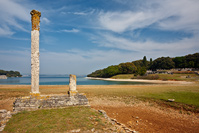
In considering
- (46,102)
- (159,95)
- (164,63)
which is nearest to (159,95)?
(159,95)

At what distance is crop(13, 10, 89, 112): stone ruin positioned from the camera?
9062 mm

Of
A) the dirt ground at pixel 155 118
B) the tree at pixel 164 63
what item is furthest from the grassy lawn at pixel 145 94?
the tree at pixel 164 63

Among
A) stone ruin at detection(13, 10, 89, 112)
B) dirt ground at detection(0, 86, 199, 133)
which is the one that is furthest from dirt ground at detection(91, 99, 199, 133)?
stone ruin at detection(13, 10, 89, 112)

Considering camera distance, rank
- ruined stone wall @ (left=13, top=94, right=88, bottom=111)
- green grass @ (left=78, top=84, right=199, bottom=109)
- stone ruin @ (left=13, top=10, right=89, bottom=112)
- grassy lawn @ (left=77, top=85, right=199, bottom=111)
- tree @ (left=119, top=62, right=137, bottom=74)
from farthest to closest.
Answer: tree @ (left=119, top=62, right=137, bottom=74)
green grass @ (left=78, top=84, right=199, bottom=109)
grassy lawn @ (left=77, top=85, right=199, bottom=111)
stone ruin @ (left=13, top=10, right=89, bottom=112)
ruined stone wall @ (left=13, top=94, right=88, bottom=111)

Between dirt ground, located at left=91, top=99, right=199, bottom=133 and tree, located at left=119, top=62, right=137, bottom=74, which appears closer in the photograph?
dirt ground, located at left=91, top=99, right=199, bottom=133

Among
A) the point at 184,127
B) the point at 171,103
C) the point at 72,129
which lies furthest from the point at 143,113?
the point at 72,129

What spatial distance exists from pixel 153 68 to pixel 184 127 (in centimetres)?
9627

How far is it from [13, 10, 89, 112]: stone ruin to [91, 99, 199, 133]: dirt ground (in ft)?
10.9

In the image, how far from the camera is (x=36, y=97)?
934 centimetres

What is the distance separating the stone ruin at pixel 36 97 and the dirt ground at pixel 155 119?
3319 millimetres

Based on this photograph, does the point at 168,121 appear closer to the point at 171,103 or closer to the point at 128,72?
the point at 171,103

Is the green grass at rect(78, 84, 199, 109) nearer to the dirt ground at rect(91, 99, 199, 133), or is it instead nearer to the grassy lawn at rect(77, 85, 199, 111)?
the grassy lawn at rect(77, 85, 199, 111)

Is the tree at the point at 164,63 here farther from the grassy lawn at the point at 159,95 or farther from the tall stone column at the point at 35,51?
the tall stone column at the point at 35,51

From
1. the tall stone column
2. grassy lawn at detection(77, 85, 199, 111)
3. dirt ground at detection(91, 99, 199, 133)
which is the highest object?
the tall stone column
